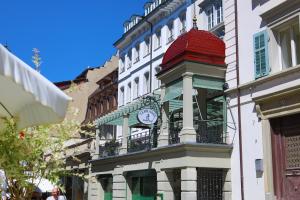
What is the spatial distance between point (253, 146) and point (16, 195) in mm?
11288

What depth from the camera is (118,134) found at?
36.7 m

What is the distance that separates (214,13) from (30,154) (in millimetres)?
16164

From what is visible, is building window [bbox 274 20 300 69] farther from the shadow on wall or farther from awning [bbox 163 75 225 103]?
awning [bbox 163 75 225 103]

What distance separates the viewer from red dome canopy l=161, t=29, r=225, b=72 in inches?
709

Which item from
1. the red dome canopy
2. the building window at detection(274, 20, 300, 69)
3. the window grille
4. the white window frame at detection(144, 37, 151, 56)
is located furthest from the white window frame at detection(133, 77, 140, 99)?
the building window at detection(274, 20, 300, 69)

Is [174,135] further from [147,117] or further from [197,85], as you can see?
[197,85]

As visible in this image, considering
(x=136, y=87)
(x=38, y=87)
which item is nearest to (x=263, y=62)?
(x=38, y=87)

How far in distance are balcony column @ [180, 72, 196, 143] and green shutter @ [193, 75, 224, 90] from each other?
33cm

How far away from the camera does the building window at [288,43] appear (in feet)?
49.1

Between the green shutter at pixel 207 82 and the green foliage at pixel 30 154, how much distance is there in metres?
11.3

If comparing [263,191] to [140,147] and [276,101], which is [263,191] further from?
[140,147]

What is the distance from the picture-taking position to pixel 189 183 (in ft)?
55.5

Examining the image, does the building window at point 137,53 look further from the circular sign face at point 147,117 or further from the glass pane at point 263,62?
the glass pane at point 263,62

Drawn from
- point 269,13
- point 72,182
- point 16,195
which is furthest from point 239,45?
point 72,182
